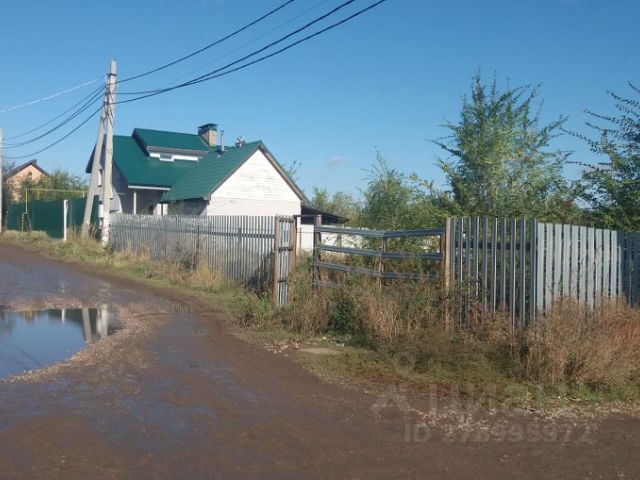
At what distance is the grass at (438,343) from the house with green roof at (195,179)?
18.1m

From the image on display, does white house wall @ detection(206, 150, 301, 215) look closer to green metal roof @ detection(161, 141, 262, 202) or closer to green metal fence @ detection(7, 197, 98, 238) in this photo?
green metal roof @ detection(161, 141, 262, 202)

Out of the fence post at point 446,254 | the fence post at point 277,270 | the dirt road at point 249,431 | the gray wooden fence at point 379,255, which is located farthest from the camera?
the fence post at point 277,270

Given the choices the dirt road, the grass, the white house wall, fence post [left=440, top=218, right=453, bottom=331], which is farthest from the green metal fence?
the dirt road

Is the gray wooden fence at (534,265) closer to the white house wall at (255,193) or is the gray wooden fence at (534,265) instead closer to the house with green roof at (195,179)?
the house with green roof at (195,179)

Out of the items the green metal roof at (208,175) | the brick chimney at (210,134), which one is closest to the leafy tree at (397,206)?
the green metal roof at (208,175)

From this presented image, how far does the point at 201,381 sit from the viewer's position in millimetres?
6980

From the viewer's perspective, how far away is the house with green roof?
93.1 ft

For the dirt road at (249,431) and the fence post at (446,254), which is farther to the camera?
the fence post at (446,254)

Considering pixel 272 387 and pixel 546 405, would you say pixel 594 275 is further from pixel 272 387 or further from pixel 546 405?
pixel 272 387

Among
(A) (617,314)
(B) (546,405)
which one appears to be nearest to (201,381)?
(B) (546,405)

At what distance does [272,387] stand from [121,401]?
1.60 meters

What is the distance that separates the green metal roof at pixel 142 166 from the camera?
30.2 meters

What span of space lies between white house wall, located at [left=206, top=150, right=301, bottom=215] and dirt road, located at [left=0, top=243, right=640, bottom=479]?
808 inches

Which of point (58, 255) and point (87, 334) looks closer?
point (87, 334)
